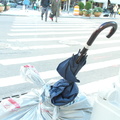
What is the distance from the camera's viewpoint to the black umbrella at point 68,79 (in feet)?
6.42

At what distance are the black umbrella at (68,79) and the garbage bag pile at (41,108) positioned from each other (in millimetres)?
92

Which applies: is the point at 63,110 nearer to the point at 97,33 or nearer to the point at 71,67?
the point at 71,67

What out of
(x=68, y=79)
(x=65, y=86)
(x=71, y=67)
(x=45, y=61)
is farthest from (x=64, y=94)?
(x=45, y=61)

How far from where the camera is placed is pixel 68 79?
2.04 m

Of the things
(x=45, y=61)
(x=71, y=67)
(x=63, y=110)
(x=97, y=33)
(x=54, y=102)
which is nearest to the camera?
(x=97, y=33)

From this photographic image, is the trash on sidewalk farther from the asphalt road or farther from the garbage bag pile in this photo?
the asphalt road

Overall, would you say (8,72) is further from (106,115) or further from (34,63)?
(106,115)

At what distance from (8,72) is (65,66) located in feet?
9.79

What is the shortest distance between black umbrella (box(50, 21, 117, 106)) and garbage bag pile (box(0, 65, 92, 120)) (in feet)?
0.30


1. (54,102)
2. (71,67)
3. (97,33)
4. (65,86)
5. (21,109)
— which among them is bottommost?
(21,109)

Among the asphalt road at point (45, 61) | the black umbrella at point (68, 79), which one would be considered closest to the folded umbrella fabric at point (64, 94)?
the black umbrella at point (68, 79)

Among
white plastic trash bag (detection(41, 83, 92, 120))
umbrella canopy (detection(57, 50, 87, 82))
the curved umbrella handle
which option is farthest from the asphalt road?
the curved umbrella handle

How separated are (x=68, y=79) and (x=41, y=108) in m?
0.48

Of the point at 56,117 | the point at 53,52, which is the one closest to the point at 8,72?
the point at 53,52
